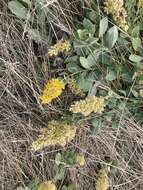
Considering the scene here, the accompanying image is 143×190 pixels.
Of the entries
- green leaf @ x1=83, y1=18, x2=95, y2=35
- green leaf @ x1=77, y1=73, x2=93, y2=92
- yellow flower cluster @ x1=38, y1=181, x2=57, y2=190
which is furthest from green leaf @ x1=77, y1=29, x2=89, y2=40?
yellow flower cluster @ x1=38, y1=181, x2=57, y2=190

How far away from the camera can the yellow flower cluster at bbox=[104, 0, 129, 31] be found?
4.26 feet

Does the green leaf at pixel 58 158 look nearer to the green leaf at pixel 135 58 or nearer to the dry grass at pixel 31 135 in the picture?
the dry grass at pixel 31 135

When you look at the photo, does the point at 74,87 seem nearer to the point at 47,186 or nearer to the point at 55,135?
the point at 55,135

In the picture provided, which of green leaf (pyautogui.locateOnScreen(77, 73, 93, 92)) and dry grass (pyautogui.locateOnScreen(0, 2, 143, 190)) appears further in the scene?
dry grass (pyautogui.locateOnScreen(0, 2, 143, 190))

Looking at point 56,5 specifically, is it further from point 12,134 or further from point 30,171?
point 30,171

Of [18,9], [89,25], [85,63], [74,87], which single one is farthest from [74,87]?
[18,9]

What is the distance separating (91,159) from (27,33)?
55 centimetres

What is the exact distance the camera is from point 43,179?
1660 millimetres

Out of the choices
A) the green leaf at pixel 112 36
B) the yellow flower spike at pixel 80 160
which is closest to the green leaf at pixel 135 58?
the green leaf at pixel 112 36

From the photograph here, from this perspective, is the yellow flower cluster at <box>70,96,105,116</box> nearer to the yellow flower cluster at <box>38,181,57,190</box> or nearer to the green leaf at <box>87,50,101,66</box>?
the green leaf at <box>87,50,101,66</box>

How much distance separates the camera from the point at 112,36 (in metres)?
1.39

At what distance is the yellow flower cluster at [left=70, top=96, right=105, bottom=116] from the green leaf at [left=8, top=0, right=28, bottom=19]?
382 mm

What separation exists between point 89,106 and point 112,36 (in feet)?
0.84

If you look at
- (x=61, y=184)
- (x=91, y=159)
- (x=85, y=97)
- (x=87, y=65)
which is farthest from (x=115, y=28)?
(x=61, y=184)
